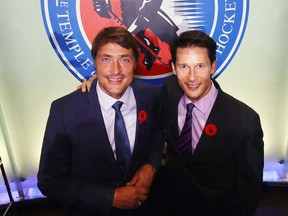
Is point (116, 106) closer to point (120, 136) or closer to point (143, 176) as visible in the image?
point (120, 136)

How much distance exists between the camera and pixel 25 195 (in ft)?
10.6

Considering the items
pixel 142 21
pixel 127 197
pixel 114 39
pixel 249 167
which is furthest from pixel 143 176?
pixel 142 21

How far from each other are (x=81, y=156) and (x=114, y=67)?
578 mm

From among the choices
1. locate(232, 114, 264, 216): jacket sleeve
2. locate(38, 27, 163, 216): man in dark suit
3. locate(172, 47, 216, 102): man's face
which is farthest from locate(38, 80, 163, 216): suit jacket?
locate(232, 114, 264, 216): jacket sleeve

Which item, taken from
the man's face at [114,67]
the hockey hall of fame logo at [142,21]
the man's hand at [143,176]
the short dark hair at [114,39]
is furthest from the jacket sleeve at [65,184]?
the hockey hall of fame logo at [142,21]

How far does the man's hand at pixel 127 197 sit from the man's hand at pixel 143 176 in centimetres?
4

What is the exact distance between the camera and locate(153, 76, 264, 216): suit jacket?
1.61 m

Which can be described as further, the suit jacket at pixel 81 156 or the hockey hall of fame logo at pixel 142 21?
the hockey hall of fame logo at pixel 142 21

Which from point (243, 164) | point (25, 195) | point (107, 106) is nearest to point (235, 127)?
point (243, 164)

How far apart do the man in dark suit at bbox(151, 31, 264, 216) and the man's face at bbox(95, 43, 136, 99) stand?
0.29 m

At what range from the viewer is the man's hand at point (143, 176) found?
192cm

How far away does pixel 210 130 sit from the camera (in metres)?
1.65

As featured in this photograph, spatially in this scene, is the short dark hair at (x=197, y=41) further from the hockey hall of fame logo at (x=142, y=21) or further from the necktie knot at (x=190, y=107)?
the hockey hall of fame logo at (x=142, y=21)

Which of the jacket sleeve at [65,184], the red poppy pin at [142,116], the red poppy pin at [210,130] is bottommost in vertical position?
the jacket sleeve at [65,184]
